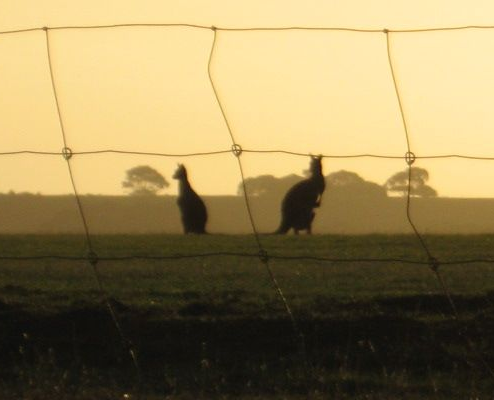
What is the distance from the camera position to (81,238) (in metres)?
17.7

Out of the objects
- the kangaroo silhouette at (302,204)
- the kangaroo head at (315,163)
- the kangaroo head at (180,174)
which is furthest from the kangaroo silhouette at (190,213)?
the kangaroo head at (315,163)

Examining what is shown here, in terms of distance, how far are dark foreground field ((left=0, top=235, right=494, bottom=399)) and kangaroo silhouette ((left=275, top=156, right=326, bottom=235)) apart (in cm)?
1274

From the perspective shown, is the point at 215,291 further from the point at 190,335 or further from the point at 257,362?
the point at 257,362

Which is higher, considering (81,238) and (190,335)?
(81,238)

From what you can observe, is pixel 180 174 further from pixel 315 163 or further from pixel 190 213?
pixel 315 163

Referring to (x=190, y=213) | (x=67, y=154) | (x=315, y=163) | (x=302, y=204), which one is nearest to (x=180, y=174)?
(x=190, y=213)

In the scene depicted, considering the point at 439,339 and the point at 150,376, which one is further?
the point at 439,339

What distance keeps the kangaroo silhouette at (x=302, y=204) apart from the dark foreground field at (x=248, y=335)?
41.8 feet

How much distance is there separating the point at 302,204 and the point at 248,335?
17.7m

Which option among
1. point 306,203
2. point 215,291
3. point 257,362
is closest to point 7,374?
point 257,362

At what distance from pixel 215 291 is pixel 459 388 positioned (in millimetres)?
3697

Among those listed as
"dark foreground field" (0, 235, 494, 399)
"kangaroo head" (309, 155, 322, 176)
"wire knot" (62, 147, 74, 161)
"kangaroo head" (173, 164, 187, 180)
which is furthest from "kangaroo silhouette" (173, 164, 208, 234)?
"wire knot" (62, 147, 74, 161)

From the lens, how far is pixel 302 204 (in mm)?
26234

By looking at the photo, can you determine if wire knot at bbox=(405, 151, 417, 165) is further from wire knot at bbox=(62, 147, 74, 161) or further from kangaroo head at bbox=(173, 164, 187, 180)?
kangaroo head at bbox=(173, 164, 187, 180)
